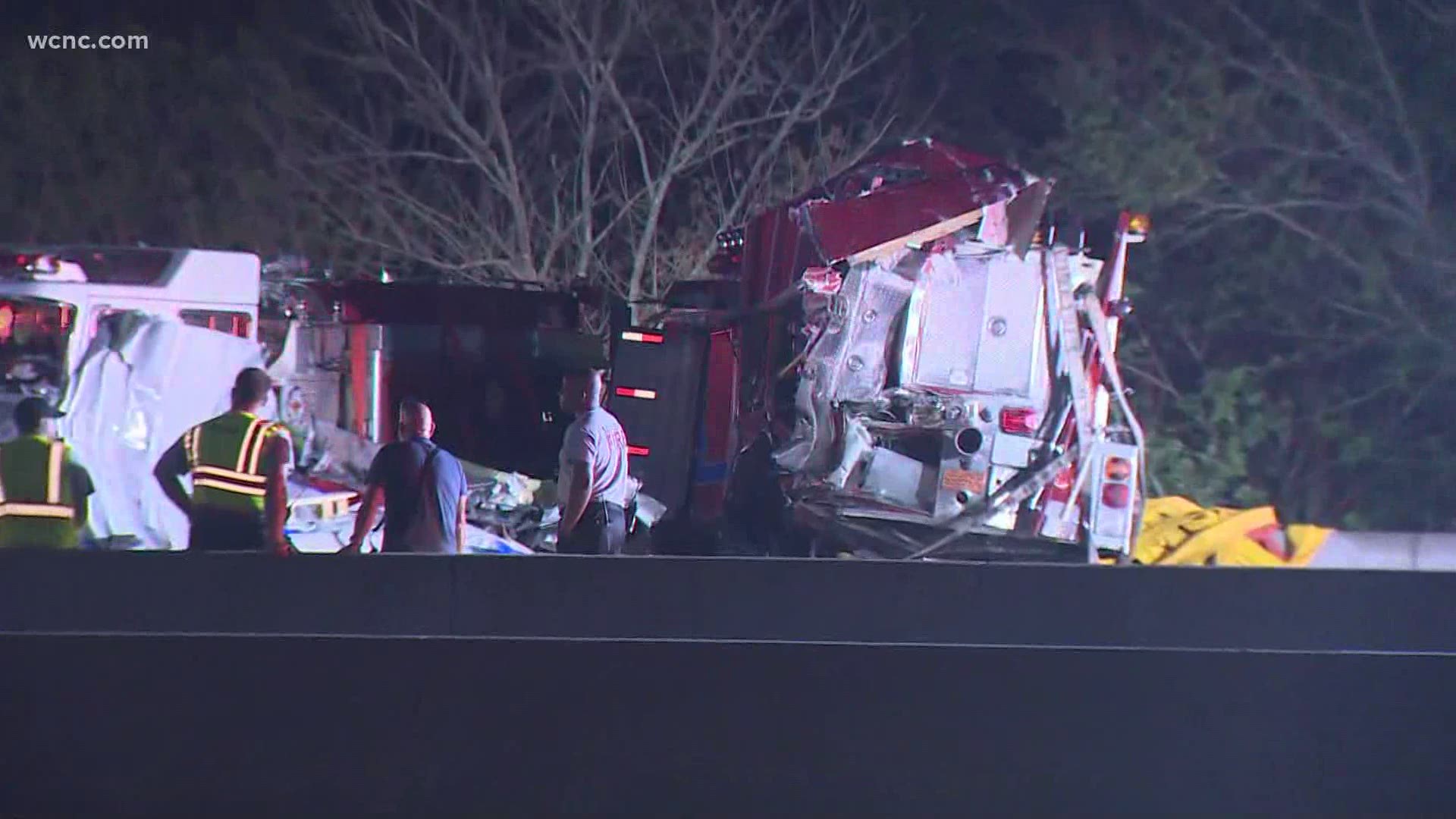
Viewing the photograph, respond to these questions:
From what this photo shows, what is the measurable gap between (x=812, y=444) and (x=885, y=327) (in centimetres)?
88

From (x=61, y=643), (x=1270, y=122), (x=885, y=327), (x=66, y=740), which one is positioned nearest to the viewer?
(x=66, y=740)

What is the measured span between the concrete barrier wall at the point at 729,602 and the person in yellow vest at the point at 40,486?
0.66 ft

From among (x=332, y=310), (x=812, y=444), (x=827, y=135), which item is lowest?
(x=812, y=444)

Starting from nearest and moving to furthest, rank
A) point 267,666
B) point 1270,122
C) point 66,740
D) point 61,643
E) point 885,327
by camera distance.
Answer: point 66,740
point 267,666
point 61,643
point 885,327
point 1270,122

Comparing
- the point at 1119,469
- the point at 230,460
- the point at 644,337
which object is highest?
the point at 644,337

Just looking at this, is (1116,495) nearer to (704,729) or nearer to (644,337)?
(644,337)

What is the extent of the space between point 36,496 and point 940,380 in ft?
19.1

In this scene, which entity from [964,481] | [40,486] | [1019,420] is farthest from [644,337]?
[40,486]

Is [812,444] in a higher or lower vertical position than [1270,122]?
lower

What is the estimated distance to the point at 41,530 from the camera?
985 cm

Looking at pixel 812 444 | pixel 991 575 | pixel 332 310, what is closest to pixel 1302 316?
pixel 991 575

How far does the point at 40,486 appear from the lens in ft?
32.0

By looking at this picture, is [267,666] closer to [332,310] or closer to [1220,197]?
[332,310]

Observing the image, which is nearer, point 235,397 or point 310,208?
point 235,397
